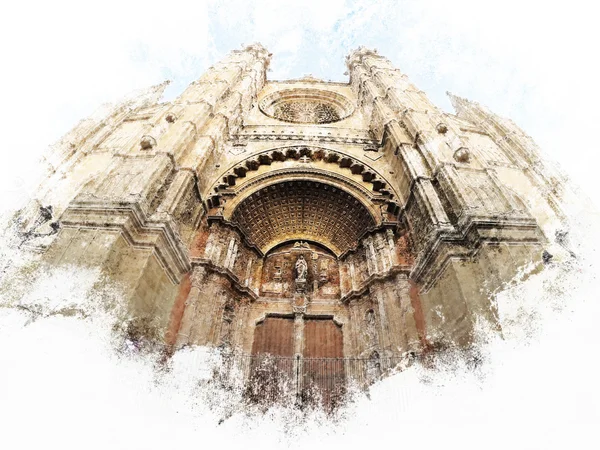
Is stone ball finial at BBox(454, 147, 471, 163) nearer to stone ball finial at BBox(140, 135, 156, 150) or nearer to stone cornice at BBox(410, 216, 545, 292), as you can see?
stone cornice at BBox(410, 216, 545, 292)

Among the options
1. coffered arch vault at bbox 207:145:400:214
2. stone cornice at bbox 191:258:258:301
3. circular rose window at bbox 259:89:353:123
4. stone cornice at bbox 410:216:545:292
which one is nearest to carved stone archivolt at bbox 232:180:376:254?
coffered arch vault at bbox 207:145:400:214

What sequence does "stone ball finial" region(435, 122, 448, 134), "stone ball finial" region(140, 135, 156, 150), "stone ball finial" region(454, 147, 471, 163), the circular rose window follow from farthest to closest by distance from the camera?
1. the circular rose window
2. "stone ball finial" region(435, 122, 448, 134)
3. "stone ball finial" region(140, 135, 156, 150)
4. "stone ball finial" region(454, 147, 471, 163)

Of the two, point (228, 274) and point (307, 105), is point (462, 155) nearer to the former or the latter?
point (228, 274)

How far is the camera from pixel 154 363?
5.36 m

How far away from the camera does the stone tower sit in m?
5.91

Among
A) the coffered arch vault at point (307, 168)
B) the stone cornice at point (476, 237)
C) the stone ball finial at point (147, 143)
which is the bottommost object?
the stone cornice at point (476, 237)

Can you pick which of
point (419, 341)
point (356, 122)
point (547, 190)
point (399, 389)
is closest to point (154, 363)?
point (399, 389)

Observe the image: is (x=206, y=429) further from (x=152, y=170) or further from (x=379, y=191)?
(x=379, y=191)

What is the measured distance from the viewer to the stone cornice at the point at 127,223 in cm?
594

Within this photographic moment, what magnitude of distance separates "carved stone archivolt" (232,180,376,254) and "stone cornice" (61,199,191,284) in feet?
10.2

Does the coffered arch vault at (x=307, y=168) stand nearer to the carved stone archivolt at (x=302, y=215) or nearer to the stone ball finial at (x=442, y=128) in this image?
the carved stone archivolt at (x=302, y=215)

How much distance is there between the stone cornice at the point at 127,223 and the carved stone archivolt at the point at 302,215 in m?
3.10

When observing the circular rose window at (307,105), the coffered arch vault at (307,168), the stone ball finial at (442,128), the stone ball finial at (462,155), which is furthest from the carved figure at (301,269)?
the circular rose window at (307,105)

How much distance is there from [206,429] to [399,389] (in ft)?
9.62
